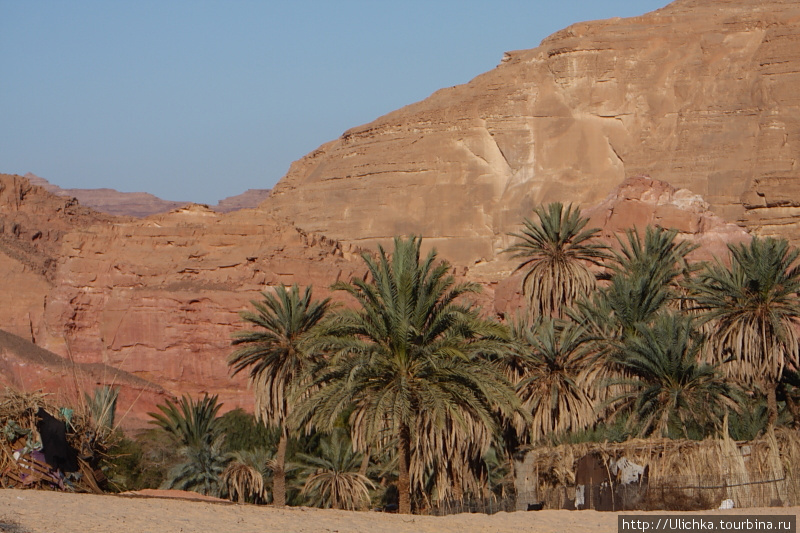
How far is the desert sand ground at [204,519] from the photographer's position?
1448 cm

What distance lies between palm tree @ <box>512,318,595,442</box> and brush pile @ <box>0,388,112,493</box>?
556 inches

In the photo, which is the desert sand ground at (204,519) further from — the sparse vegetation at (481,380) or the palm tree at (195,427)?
the palm tree at (195,427)

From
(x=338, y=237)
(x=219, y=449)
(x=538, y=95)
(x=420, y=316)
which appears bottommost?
(x=219, y=449)

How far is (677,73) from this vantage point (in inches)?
4038

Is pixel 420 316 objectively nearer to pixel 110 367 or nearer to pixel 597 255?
pixel 597 255

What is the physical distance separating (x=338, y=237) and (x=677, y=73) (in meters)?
31.6

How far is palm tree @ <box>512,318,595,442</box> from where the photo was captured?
3086 centimetres

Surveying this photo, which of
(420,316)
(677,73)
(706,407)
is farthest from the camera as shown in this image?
(677,73)

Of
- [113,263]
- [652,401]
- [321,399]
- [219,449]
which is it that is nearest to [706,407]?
[652,401]

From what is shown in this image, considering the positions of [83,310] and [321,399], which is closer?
[321,399]

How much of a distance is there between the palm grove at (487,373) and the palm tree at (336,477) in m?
0.08

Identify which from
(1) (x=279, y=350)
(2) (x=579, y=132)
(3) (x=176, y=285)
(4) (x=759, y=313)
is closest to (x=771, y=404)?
(4) (x=759, y=313)

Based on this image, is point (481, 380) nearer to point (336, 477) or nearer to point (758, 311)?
point (336, 477)

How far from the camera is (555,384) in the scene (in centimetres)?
3102
